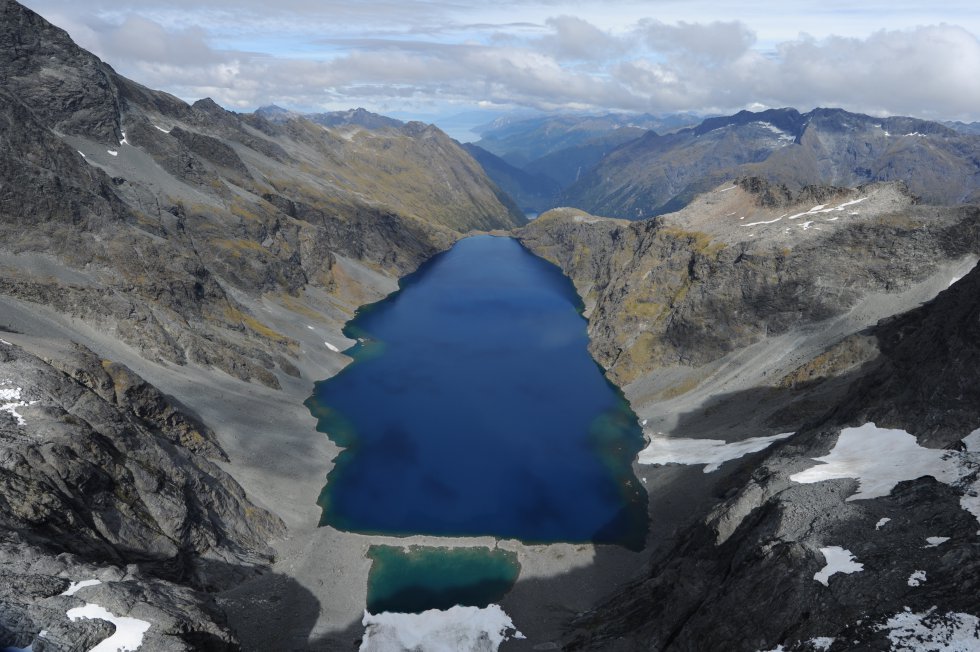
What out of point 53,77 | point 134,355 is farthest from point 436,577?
point 53,77

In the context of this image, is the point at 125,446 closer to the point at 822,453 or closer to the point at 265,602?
the point at 265,602

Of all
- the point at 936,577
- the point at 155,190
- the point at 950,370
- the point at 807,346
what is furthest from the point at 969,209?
the point at 155,190

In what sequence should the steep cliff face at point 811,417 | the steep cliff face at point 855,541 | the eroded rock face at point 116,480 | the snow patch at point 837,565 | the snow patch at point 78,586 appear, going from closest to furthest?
the snow patch at point 78,586, the steep cliff face at point 855,541, the steep cliff face at point 811,417, the snow patch at point 837,565, the eroded rock face at point 116,480

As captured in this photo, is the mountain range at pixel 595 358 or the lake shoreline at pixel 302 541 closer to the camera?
the mountain range at pixel 595 358

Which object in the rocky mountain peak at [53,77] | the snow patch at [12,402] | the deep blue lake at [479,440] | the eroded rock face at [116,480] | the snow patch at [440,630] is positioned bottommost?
the snow patch at [440,630]

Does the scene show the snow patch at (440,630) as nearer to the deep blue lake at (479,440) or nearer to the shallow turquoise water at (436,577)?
the shallow turquoise water at (436,577)

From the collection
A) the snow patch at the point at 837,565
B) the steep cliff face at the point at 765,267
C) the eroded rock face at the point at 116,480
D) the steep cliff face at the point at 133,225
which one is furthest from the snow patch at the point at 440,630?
the steep cliff face at the point at 765,267
